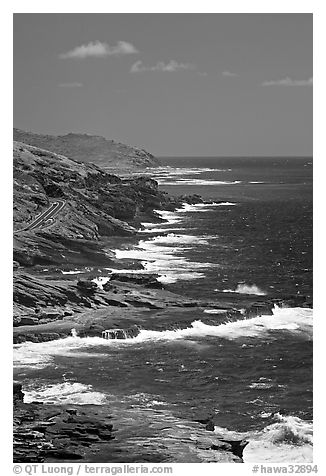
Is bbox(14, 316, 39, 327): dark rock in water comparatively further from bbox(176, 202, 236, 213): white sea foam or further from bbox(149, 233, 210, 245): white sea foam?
bbox(176, 202, 236, 213): white sea foam

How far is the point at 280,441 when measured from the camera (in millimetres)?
30453

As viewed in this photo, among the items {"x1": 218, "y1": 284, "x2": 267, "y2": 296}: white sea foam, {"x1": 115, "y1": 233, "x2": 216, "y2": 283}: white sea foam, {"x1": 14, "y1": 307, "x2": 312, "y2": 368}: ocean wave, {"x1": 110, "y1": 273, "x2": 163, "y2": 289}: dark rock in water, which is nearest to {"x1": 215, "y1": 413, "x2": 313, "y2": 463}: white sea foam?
{"x1": 14, "y1": 307, "x2": 312, "y2": 368}: ocean wave

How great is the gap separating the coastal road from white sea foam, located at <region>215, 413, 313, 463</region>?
4529 centimetres

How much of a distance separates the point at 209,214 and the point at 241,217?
5.00m

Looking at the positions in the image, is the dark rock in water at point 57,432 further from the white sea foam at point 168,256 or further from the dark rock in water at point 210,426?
the white sea foam at point 168,256

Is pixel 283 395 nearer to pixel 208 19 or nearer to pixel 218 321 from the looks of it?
pixel 218 321

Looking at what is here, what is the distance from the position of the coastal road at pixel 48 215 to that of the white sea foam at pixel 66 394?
128 ft

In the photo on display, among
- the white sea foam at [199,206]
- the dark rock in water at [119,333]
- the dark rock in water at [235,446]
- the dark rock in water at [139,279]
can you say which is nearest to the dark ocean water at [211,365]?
the dark rock in water at [235,446]

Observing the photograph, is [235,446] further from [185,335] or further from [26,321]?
[26,321]

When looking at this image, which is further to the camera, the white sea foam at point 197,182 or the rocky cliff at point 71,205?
the white sea foam at point 197,182

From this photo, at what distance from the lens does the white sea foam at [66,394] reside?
32.8 m

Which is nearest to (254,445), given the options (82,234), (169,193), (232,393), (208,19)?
(232,393)
